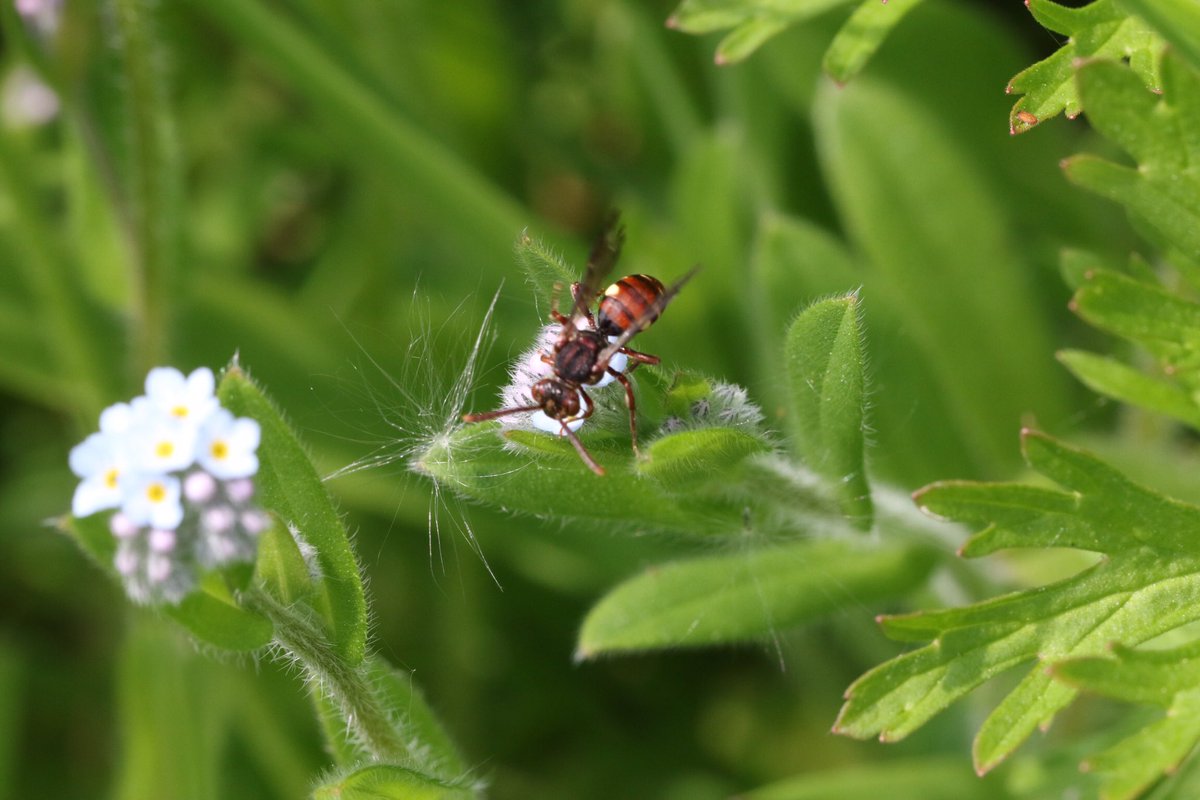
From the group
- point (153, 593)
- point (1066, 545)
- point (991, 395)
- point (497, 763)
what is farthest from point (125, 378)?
point (1066, 545)

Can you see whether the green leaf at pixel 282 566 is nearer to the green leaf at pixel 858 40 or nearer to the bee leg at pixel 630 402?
the bee leg at pixel 630 402

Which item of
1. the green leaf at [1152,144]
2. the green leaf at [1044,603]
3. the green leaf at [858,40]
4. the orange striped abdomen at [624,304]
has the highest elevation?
the green leaf at [858,40]

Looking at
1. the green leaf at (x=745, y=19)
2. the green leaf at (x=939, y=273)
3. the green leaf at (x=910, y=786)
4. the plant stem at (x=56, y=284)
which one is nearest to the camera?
the green leaf at (x=745, y=19)

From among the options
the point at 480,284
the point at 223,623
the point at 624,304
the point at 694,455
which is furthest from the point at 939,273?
the point at 223,623

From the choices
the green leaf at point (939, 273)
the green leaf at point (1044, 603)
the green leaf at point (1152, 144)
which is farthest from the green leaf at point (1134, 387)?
the green leaf at point (939, 273)

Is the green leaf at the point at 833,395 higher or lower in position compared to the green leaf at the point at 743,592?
higher

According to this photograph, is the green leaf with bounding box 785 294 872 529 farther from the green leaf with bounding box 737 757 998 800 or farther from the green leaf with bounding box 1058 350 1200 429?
the green leaf with bounding box 737 757 998 800

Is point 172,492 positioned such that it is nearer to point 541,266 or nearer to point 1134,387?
point 541,266
